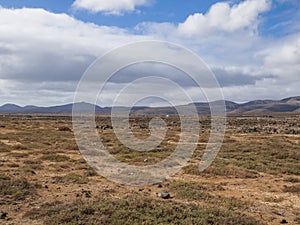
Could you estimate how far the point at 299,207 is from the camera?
12.1 metres

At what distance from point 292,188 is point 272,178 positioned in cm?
270

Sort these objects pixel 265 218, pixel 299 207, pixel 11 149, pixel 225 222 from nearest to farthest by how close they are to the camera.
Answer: pixel 225 222 → pixel 265 218 → pixel 299 207 → pixel 11 149

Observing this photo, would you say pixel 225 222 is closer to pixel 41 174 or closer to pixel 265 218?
pixel 265 218

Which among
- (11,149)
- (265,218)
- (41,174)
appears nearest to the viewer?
(265,218)

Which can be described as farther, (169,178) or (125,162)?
(125,162)

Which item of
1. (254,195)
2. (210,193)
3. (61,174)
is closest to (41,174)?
(61,174)

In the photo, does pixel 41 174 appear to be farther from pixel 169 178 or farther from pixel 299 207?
pixel 299 207

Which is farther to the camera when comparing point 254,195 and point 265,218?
point 254,195

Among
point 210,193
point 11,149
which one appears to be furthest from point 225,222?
point 11,149

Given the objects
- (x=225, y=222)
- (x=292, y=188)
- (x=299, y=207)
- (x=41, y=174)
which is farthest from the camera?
(x=41, y=174)

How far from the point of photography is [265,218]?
10617mm

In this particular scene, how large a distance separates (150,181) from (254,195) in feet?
15.3

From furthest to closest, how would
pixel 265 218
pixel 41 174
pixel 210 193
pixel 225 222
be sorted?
pixel 41 174 < pixel 210 193 < pixel 265 218 < pixel 225 222

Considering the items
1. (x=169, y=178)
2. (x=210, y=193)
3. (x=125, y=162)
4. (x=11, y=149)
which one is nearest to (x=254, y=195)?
(x=210, y=193)
